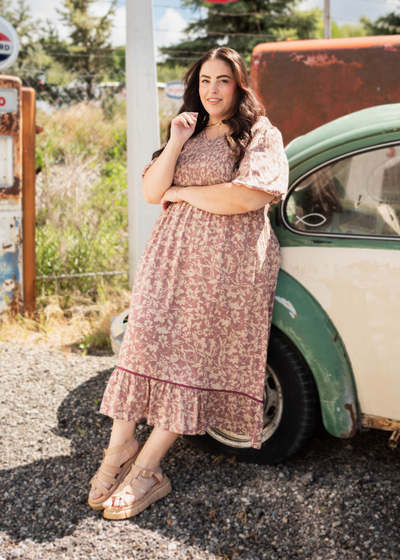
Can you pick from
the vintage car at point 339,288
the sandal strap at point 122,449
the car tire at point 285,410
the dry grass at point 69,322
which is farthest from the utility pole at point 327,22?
the sandal strap at point 122,449

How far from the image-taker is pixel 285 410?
2.69m

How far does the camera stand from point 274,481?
2684 millimetres

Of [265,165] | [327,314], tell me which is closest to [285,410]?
[327,314]

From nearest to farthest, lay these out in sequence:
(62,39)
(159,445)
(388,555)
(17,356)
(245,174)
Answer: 1. (388,555)
2. (245,174)
3. (159,445)
4. (17,356)
5. (62,39)

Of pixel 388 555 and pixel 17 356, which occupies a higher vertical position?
pixel 17 356

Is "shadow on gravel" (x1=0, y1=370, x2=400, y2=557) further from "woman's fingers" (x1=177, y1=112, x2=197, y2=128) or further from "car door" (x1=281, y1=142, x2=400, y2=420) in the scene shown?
"woman's fingers" (x1=177, y1=112, x2=197, y2=128)

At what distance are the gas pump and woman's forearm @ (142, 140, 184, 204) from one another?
2331mm

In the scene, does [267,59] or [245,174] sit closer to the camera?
[245,174]

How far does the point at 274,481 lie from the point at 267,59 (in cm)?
326

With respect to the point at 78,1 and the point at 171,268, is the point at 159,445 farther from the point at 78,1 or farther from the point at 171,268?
the point at 78,1

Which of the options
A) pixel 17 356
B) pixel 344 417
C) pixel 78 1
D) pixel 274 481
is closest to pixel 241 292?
pixel 344 417

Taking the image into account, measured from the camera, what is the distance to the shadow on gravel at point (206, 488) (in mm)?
2396

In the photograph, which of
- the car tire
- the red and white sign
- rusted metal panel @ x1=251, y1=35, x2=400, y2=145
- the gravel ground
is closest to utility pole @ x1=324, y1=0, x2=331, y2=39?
rusted metal panel @ x1=251, y1=35, x2=400, y2=145

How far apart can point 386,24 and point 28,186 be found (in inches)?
830
